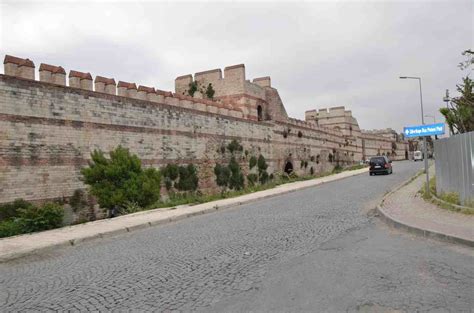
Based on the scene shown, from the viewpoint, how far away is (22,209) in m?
11.9

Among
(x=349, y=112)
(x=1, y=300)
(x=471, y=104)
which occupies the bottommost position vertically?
(x=1, y=300)

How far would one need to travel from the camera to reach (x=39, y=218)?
1140 centimetres

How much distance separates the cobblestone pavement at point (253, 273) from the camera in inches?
183

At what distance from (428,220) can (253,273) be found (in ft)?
18.2

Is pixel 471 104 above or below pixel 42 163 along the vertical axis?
above

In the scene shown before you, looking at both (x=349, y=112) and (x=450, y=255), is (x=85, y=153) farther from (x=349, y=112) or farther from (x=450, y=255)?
(x=349, y=112)

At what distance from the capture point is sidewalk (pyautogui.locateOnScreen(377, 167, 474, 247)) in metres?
7.50

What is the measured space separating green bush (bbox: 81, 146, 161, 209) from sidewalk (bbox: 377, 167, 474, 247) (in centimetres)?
905

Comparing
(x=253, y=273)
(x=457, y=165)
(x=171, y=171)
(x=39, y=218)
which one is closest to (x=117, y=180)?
(x=39, y=218)

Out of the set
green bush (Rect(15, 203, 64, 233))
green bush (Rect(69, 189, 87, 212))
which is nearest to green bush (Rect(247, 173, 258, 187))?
green bush (Rect(69, 189, 87, 212))

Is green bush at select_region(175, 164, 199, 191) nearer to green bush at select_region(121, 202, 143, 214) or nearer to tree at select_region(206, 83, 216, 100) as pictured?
green bush at select_region(121, 202, 143, 214)

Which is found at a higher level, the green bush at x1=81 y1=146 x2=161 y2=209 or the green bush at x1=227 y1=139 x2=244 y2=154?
the green bush at x1=227 y1=139 x2=244 y2=154

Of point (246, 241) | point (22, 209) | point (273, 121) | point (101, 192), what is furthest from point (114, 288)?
point (273, 121)

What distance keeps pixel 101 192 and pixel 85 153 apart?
72.6 inches
